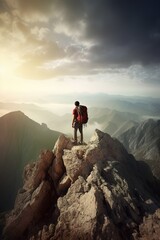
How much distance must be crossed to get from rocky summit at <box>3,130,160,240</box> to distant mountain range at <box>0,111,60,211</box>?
138735 mm

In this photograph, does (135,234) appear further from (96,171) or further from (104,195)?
(96,171)

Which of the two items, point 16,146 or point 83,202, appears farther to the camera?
point 16,146

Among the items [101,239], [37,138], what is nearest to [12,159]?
[37,138]

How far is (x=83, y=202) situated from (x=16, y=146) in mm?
176691

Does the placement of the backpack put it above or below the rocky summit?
above

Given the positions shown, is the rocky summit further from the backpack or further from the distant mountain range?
the distant mountain range

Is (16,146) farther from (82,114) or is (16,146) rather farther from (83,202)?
(83,202)

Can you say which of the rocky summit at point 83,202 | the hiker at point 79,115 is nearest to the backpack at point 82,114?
the hiker at point 79,115

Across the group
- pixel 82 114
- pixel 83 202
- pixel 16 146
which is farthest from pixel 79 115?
pixel 16 146

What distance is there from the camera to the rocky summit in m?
16.3

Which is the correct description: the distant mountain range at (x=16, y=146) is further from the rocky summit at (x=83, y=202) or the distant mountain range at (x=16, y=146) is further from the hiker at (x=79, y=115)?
the rocky summit at (x=83, y=202)

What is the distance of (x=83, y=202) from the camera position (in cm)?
1834

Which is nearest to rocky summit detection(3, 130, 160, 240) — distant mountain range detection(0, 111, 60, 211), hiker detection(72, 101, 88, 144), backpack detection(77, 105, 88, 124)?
hiker detection(72, 101, 88, 144)

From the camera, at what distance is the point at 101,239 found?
50.5ft
